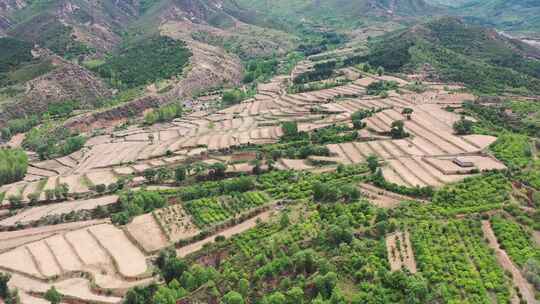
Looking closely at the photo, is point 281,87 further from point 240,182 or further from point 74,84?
point 240,182

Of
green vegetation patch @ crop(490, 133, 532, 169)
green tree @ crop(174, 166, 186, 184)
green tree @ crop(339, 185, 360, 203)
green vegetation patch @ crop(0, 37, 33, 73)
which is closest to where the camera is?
green tree @ crop(339, 185, 360, 203)

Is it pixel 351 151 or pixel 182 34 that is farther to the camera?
pixel 182 34

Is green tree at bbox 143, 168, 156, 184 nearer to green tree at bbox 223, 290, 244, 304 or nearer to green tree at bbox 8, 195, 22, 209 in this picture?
green tree at bbox 8, 195, 22, 209

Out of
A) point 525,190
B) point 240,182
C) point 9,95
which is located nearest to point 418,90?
point 525,190

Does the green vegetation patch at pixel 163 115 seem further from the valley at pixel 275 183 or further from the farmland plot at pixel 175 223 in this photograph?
the farmland plot at pixel 175 223

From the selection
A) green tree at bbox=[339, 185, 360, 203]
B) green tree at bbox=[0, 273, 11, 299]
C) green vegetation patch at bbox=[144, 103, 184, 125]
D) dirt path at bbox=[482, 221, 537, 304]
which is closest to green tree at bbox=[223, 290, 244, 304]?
green tree at bbox=[0, 273, 11, 299]

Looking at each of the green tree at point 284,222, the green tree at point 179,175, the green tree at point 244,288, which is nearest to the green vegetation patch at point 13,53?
the green tree at point 179,175

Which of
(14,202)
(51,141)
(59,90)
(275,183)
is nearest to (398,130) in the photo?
(275,183)
